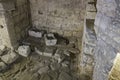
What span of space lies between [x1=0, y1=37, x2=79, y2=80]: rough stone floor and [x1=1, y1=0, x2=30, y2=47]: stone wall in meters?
0.38

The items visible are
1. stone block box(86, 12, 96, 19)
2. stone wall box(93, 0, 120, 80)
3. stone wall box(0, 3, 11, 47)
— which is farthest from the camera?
stone wall box(0, 3, 11, 47)

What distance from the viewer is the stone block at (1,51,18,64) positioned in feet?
11.7

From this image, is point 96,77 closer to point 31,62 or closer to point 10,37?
point 31,62

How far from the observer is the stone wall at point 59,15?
13.6 feet

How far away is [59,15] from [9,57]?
203 cm

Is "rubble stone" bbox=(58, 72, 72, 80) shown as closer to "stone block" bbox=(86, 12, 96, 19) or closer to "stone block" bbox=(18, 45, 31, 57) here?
"stone block" bbox=(18, 45, 31, 57)

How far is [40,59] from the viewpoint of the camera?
12.3ft

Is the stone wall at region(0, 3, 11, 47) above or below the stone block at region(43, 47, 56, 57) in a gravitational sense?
above

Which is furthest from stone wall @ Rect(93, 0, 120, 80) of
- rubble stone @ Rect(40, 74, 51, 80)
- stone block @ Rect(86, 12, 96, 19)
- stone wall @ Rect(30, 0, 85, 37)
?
stone wall @ Rect(30, 0, 85, 37)

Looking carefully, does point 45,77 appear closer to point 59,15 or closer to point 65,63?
point 65,63

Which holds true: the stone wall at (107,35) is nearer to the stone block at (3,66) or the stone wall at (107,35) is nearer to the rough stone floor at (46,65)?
the rough stone floor at (46,65)

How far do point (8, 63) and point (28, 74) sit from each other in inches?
27.8

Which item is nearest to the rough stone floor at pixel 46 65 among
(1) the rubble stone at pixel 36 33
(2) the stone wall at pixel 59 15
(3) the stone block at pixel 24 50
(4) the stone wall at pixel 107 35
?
(3) the stone block at pixel 24 50

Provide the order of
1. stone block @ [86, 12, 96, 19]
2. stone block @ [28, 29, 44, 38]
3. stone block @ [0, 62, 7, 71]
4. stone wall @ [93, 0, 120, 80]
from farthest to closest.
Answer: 1. stone block @ [28, 29, 44, 38]
2. stone block @ [0, 62, 7, 71]
3. stone block @ [86, 12, 96, 19]
4. stone wall @ [93, 0, 120, 80]
